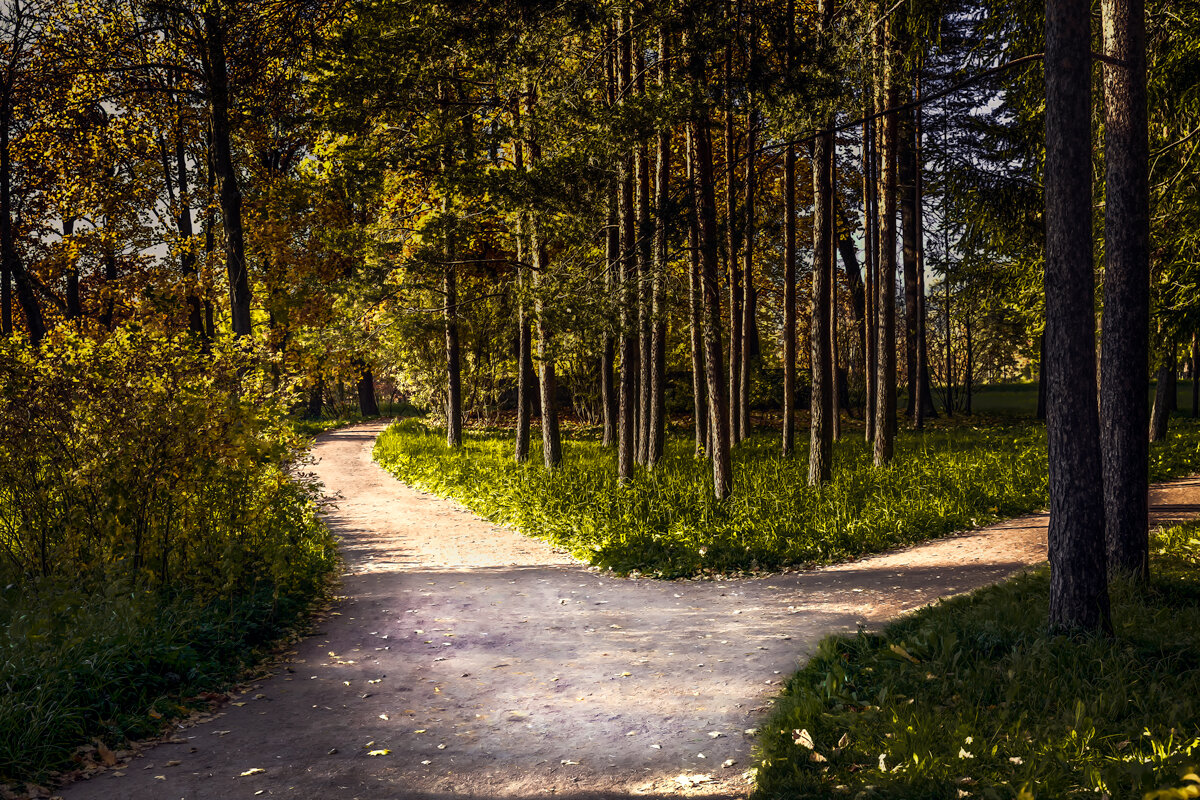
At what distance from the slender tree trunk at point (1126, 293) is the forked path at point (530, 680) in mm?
1760

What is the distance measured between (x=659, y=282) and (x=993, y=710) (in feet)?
26.8

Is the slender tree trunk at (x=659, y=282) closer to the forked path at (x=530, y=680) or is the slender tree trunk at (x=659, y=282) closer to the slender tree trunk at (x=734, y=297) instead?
the slender tree trunk at (x=734, y=297)

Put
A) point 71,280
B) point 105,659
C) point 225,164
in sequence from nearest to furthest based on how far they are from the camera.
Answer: point 105,659
point 225,164
point 71,280

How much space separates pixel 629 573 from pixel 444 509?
19.7ft

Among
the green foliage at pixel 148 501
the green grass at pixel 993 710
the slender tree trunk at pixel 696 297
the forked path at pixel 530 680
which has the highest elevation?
the slender tree trunk at pixel 696 297

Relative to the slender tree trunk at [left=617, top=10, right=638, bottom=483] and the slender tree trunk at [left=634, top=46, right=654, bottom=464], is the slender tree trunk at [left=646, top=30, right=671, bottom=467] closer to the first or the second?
the slender tree trunk at [left=634, top=46, right=654, bottom=464]

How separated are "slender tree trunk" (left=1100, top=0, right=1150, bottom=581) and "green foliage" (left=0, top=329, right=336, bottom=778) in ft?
24.1

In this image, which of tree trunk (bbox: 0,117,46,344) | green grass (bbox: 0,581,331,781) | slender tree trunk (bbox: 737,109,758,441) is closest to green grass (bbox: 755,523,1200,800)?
green grass (bbox: 0,581,331,781)

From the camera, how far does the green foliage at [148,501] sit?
6.45m

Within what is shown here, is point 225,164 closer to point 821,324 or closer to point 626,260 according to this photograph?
point 626,260

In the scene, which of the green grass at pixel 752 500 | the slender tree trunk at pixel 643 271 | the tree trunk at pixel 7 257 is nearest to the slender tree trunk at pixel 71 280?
the tree trunk at pixel 7 257

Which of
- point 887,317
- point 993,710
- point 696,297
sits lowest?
point 993,710

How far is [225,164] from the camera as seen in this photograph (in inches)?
439

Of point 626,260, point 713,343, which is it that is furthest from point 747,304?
point 713,343
